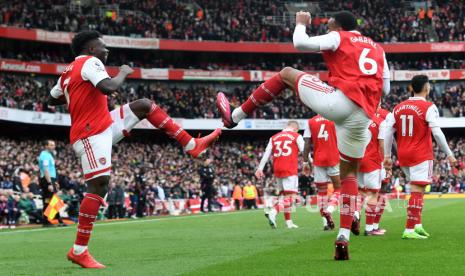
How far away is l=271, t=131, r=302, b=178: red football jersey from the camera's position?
16.6m

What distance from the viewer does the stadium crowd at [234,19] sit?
52.4 meters

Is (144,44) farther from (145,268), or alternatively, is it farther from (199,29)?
(145,268)

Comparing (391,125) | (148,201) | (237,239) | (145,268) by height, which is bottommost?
(148,201)

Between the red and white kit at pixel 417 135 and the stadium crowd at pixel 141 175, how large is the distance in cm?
1305

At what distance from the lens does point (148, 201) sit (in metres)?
31.1

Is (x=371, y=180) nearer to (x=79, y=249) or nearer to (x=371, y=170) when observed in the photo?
(x=371, y=170)

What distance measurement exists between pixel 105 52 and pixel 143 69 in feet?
153

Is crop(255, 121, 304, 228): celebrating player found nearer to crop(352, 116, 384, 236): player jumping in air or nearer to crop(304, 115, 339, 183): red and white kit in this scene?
crop(304, 115, 339, 183): red and white kit

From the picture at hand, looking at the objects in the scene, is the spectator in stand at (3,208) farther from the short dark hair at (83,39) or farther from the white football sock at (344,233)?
the white football sock at (344,233)

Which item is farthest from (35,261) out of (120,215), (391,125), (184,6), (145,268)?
(184,6)

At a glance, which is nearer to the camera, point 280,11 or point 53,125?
point 53,125

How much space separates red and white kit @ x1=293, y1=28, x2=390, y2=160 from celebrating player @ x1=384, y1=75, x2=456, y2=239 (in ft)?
10.8

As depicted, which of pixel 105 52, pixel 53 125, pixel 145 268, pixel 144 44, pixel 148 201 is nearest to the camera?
pixel 145 268

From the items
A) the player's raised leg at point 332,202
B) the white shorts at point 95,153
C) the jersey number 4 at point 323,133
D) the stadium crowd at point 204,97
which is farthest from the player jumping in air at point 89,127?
the stadium crowd at point 204,97
